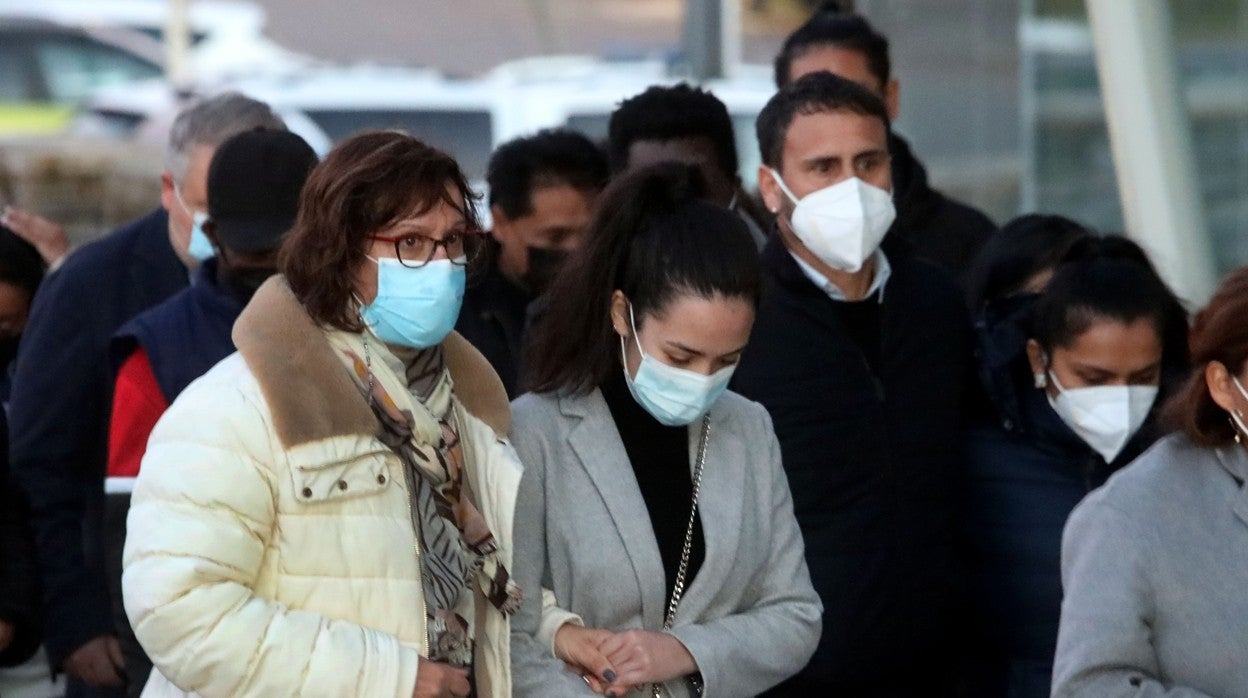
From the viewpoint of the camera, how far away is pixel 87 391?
4.60 m

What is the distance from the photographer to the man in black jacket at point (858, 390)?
422cm

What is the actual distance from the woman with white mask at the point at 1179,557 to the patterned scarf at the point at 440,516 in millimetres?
958

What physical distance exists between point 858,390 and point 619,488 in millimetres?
954

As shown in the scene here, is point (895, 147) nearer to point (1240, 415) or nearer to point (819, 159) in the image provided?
point (819, 159)

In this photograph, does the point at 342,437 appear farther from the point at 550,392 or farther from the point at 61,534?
the point at 61,534

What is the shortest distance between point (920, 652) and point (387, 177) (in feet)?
5.67

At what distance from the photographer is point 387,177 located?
322 cm

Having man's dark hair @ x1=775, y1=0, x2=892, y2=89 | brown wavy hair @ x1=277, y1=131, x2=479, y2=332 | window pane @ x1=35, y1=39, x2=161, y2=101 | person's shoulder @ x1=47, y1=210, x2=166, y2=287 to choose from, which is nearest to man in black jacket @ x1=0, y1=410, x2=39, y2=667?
person's shoulder @ x1=47, y1=210, x2=166, y2=287

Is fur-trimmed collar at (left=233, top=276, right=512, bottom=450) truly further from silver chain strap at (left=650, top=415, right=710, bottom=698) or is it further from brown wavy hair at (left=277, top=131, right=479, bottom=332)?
silver chain strap at (left=650, top=415, right=710, bottom=698)

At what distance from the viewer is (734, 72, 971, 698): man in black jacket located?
4219 millimetres

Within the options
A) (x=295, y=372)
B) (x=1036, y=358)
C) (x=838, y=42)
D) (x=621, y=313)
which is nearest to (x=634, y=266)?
(x=621, y=313)

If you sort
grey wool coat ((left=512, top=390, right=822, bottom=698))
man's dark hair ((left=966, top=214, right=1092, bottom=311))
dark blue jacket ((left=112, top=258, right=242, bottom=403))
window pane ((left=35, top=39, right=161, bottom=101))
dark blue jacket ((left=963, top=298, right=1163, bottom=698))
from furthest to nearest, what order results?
window pane ((left=35, top=39, right=161, bottom=101)) < man's dark hair ((left=966, top=214, right=1092, bottom=311)) < dark blue jacket ((left=963, top=298, right=1163, bottom=698)) < dark blue jacket ((left=112, top=258, right=242, bottom=403)) < grey wool coat ((left=512, top=390, right=822, bottom=698))

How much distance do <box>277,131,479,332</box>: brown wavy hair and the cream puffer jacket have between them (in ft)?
0.17

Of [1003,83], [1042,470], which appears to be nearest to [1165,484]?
[1042,470]
